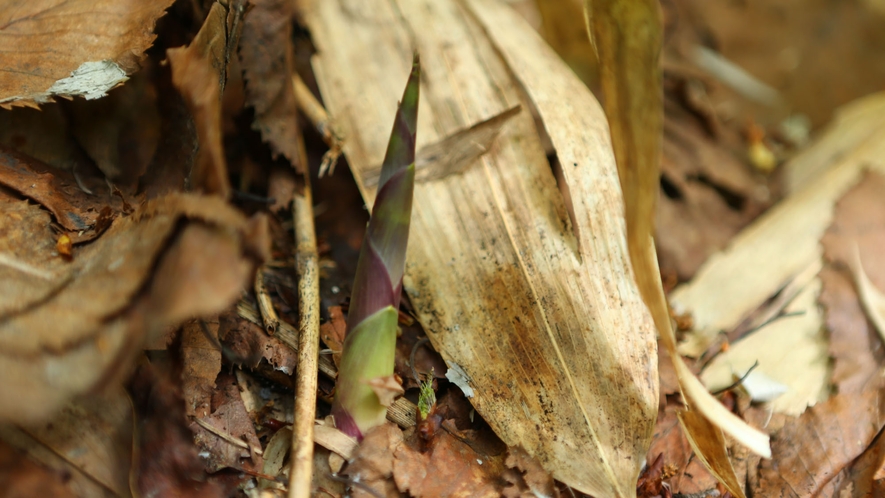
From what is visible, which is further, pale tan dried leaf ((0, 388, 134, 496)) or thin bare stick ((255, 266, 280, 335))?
thin bare stick ((255, 266, 280, 335))

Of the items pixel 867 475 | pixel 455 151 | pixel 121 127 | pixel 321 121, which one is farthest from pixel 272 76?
pixel 867 475

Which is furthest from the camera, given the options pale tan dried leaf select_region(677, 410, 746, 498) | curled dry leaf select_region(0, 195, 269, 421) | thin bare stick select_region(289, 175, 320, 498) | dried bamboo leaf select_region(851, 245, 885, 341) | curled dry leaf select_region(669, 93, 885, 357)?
curled dry leaf select_region(669, 93, 885, 357)

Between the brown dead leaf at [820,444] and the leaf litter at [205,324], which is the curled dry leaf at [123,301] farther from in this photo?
the brown dead leaf at [820,444]

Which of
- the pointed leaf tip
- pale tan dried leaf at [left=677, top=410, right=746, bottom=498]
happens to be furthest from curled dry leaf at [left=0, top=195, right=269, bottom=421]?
pale tan dried leaf at [left=677, top=410, right=746, bottom=498]

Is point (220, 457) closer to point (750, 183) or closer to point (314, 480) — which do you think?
point (314, 480)

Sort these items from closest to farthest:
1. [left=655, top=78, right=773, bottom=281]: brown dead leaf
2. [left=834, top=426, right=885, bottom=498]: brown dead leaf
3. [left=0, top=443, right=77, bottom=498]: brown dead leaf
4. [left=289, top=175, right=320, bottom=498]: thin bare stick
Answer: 1. [left=0, top=443, right=77, bottom=498]: brown dead leaf
2. [left=289, top=175, right=320, bottom=498]: thin bare stick
3. [left=834, top=426, right=885, bottom=498]: brown dead leaf
4. [left=655, top=78, right=773, bottom=281]: brown dead leaf

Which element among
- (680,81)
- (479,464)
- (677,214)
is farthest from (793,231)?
(479,464)

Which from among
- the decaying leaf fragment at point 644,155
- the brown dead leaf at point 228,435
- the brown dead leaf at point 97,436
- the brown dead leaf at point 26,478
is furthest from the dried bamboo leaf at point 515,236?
the brown dead leaf at point 26,478

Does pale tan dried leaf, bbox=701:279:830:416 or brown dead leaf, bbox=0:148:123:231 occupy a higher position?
brown dead leaf, bbox=0:148:123:231

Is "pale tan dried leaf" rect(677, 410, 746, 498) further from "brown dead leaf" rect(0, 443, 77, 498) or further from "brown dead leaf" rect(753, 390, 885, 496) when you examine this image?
"brown dead leaf" rect(0, 443, 77, 498)
